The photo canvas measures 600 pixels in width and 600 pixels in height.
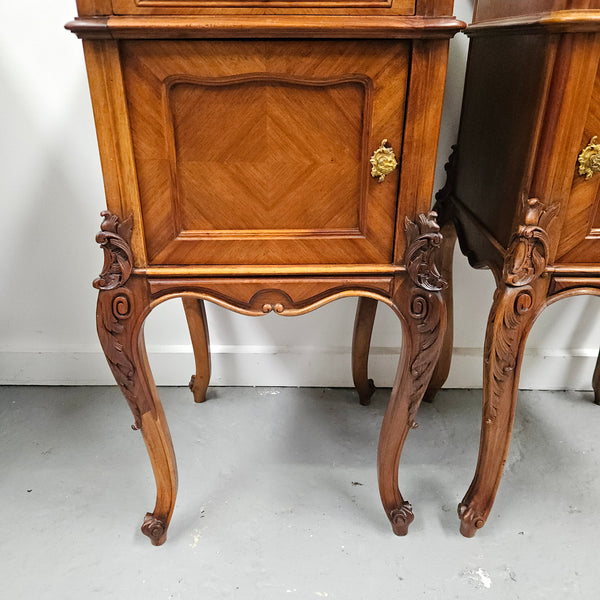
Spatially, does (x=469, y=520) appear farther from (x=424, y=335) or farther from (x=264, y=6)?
(x=264, y=6)

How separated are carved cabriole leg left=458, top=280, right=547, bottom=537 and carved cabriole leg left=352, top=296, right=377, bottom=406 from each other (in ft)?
1.25

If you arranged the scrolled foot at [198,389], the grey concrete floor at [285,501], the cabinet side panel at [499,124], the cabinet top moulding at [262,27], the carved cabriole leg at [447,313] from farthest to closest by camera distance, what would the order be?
the scrolled foot at [198,389]
the carved cabriole leg at [447,313]
the grey concrete floor at [285,501]
the cabinet side panel at [499,124]
the cabinet top moulding at [262,27]

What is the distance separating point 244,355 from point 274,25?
34.4 inches

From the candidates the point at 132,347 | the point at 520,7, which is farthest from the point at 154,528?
the point at 520,7

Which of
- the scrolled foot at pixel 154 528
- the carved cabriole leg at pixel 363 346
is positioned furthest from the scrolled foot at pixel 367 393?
the scrolled foot at pixel 154 528

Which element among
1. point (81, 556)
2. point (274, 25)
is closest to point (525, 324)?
point (274, 25)

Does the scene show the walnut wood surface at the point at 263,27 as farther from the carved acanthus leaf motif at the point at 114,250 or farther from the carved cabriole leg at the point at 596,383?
the carved cabriole leg at the point at 596,383

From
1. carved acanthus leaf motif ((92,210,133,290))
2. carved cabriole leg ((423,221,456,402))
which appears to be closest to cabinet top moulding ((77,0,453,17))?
carved acanthus leaf motif ((92,210,133,290))

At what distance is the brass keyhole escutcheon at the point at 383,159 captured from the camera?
739 mm

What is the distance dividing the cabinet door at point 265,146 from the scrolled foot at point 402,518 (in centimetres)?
48

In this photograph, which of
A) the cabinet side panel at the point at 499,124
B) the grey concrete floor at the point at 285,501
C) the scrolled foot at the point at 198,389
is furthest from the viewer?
the scrolled foot at the point at 198,389

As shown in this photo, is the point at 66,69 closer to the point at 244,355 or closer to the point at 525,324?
the point at 244,355

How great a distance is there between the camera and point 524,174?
781 mm

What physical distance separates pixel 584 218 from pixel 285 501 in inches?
28.7
